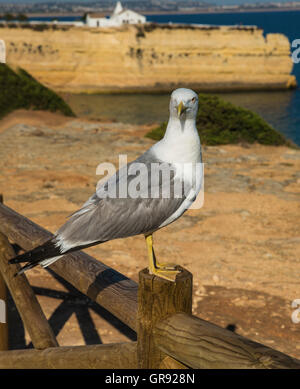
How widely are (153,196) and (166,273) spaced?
0.53 meters

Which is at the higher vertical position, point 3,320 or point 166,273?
point 166,273

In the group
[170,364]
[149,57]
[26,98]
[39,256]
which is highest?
[149,57]

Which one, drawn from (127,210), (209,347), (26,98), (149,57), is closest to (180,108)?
(127,210)

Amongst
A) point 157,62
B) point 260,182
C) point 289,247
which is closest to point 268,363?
point 289,247

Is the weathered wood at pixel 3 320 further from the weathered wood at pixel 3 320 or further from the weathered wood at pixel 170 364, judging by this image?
the weathered wood at pixel 170 364

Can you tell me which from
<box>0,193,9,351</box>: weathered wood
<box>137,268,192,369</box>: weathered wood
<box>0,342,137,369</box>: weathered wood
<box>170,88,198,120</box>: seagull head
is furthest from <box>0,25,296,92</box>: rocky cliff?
<box>137,268,192,369</box>: weathered wood

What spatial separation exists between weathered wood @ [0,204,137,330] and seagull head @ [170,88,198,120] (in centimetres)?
113

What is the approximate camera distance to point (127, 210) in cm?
307

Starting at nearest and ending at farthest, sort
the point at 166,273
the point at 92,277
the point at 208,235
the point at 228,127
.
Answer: the point at 166,273 → the point at 92,277 → the point at 208,235 → the point at 228,127

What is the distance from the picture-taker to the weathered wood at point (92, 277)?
3236mm

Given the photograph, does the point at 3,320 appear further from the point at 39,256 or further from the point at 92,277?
the point at 39,256

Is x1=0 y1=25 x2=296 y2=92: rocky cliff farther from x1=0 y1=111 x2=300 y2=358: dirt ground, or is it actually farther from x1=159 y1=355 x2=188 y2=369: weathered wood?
x1=159 y1=355 x2=188 y2=369: weathered wood

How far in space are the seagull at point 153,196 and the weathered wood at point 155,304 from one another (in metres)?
0.45
